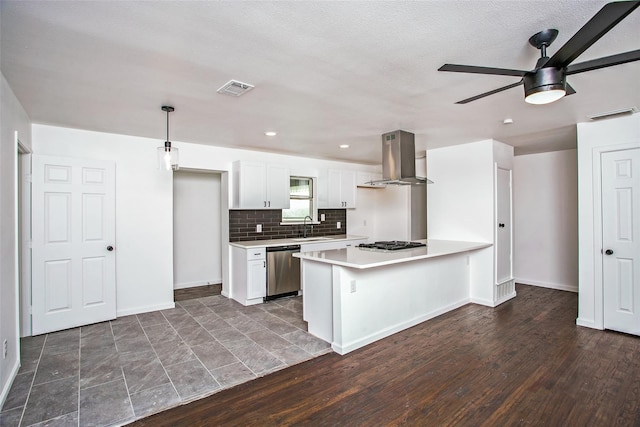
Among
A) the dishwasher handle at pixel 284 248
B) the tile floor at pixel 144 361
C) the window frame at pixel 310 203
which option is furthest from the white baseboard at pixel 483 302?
the window frame at pixel 310 203

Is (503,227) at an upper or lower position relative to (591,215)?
lower

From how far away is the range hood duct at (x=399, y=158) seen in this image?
12.9ft

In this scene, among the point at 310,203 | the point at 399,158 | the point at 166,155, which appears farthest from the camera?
the point at 310,203

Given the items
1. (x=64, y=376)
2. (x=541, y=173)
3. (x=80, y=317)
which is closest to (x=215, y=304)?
(x=80, y=317)

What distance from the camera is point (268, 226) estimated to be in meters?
5.54

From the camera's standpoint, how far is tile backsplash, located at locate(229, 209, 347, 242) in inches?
204

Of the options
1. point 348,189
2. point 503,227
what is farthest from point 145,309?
point 503,227

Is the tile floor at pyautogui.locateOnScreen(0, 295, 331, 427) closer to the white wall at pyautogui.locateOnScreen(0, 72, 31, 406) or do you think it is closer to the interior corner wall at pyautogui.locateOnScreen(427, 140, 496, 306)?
the white wall at pyautogui.locateOnScreen(0, 72, 31, 406)

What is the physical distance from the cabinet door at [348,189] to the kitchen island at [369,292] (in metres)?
2.46

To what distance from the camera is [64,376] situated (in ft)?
8.73

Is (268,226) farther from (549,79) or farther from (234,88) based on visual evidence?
(549,79)

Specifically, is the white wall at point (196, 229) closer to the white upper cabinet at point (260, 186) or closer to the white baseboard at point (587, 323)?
the white upper cabinet at point (260, 186)

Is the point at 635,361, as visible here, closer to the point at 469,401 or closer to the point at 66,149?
the point at 469,401

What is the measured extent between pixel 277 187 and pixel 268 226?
0.74 meters
